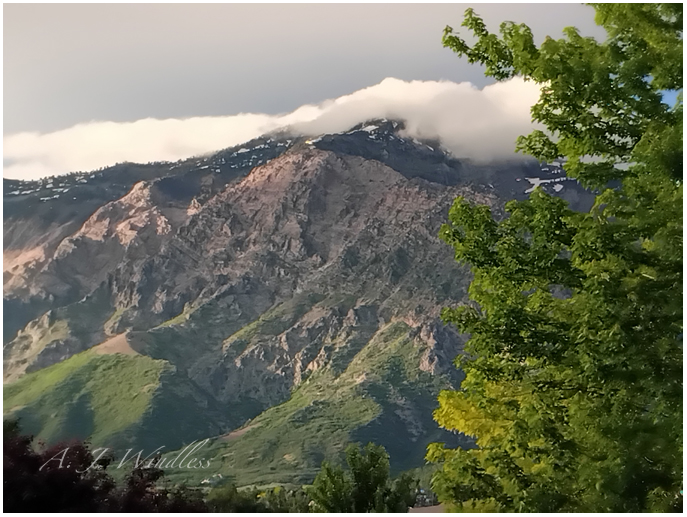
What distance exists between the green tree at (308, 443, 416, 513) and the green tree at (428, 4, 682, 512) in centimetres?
623

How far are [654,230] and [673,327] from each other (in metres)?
1.10

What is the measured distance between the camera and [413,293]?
18512cm

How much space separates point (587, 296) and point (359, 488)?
9.14 m

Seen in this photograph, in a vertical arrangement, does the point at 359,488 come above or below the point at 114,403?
above

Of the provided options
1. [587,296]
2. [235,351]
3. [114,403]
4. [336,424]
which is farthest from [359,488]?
[235,351]

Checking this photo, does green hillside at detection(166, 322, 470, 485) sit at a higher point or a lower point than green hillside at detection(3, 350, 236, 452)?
lower

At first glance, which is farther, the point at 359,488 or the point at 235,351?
the point at 235,351

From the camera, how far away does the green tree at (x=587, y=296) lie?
837cm

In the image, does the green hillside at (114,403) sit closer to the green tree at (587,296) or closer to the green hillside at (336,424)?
the green hillside at (336,424)

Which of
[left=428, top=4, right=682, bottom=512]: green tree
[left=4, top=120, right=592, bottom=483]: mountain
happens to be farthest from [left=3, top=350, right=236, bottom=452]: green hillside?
[left=428, top=4, right=682, bottom=512]: green tree

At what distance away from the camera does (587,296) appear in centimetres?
888

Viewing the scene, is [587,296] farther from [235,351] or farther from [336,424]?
[235,351]

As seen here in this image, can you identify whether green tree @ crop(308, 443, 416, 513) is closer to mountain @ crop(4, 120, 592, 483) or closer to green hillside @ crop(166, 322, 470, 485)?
green hillside @ crop(166, 322, 470, 485)

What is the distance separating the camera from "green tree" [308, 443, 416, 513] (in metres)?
15.5
